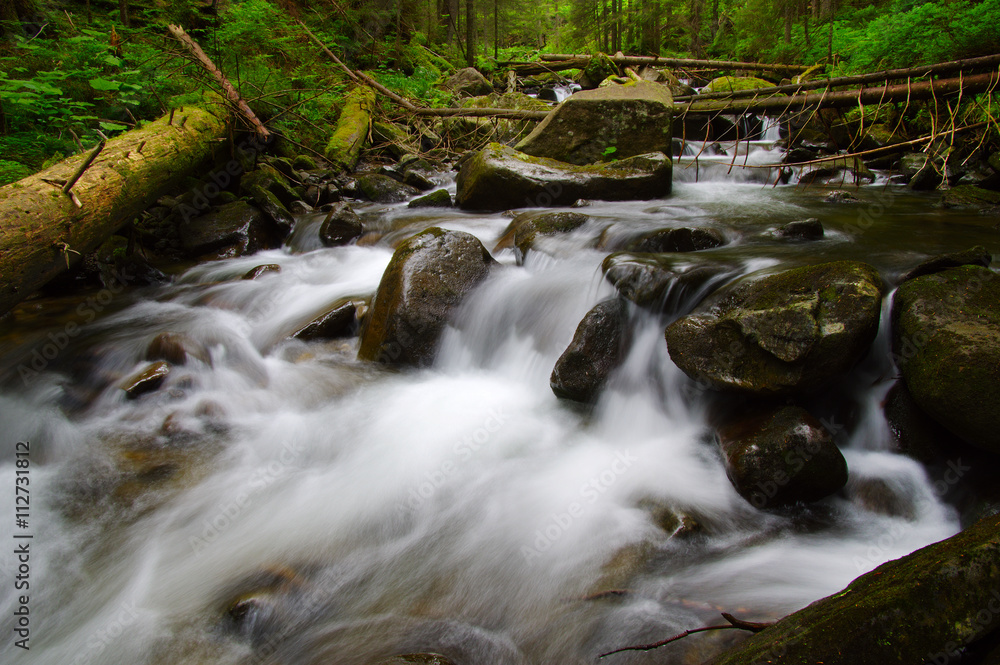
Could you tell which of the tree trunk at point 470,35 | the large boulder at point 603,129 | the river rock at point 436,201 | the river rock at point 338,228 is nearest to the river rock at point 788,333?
the river rock at point 338,228

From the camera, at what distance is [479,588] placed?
108 inches

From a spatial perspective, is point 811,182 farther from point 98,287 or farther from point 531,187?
point 98,287

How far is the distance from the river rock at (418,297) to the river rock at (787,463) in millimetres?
2775

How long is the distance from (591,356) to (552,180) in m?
4.25

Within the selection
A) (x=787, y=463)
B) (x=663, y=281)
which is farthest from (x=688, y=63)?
(x=787, y=463)

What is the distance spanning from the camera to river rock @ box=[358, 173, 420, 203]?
9166mm

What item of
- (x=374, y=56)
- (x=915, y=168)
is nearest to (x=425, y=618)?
(x=915, y=168)

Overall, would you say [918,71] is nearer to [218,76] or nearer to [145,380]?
[145,380]

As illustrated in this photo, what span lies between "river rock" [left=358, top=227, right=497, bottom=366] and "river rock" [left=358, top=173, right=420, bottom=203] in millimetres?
4336

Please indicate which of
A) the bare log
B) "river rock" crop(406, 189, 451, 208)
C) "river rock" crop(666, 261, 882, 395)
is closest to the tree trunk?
the bare log

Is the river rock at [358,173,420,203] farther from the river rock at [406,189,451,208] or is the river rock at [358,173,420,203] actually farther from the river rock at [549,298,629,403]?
the river rock at [549,298,629,403]

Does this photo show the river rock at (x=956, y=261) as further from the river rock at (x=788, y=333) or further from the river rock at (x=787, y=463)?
the river rock at (x=787, y=463)

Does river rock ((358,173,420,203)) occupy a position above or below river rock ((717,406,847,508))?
above

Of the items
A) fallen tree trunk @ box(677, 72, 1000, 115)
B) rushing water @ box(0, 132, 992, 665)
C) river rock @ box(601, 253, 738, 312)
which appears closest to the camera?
rushing water @ box(0, 132, 992, 665)
